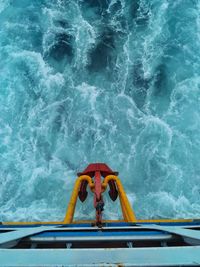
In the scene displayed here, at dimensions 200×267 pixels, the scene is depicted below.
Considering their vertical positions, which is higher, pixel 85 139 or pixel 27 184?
pixel 85 139

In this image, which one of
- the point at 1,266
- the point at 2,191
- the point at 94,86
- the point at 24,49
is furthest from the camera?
the point at 24,49

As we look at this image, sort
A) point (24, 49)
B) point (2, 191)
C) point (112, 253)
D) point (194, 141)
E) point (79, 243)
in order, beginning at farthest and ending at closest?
point (24, 49) < point (194, 141) < point (2, 191) < point (79, 243) < point (112, 253)

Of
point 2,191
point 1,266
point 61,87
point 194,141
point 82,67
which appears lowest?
point 1,266

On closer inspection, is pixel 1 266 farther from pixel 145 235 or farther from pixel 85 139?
pixel 85 139

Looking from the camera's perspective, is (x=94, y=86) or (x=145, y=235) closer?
(x=145, y=235)

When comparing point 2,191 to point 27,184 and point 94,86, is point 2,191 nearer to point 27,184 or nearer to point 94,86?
point 27,184

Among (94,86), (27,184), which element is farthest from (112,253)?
(94,86)

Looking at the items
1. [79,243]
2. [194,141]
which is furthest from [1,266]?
[194,141]
